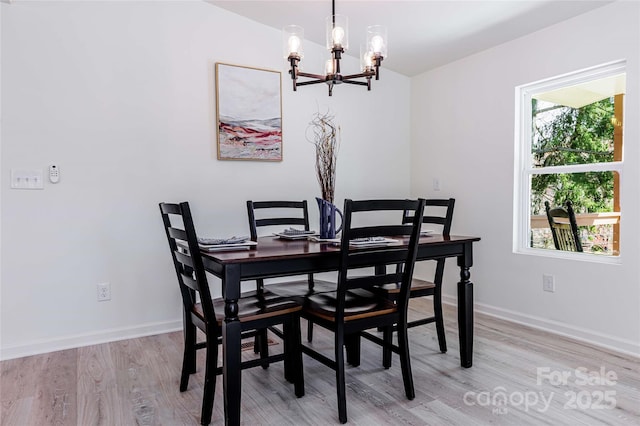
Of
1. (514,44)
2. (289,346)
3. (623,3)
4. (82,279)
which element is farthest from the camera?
(514,44)

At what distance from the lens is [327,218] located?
2.37 meters

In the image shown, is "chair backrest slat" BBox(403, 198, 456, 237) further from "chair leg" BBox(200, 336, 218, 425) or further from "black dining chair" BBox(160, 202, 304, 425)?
"chair leg" BBox(200, 336, 218, 425)

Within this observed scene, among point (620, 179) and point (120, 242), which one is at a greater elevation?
point (620, 179)

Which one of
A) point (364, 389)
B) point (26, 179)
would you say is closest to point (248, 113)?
point (26, 179)

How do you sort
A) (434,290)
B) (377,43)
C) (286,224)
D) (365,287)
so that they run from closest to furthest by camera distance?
(365,287)
(377,43)
(434,290)
(286,224)

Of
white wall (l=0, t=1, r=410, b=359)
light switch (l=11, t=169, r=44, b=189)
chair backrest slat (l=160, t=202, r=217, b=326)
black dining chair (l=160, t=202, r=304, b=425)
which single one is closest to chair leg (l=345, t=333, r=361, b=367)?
black dining chair (l=160, t=202, r=304, b=425)

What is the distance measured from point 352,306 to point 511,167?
2.06 metres

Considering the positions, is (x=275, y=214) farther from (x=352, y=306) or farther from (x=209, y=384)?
(x=209, y=384)

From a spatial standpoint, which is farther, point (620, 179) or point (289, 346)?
point (620, 179)

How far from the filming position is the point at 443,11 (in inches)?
120

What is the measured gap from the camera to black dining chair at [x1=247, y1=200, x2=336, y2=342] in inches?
98.2

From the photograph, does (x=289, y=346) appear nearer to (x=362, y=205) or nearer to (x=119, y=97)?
(x=362, y=205)

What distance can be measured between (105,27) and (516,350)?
3.45 m

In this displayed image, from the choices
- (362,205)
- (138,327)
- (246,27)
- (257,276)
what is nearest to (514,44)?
(246,27)
